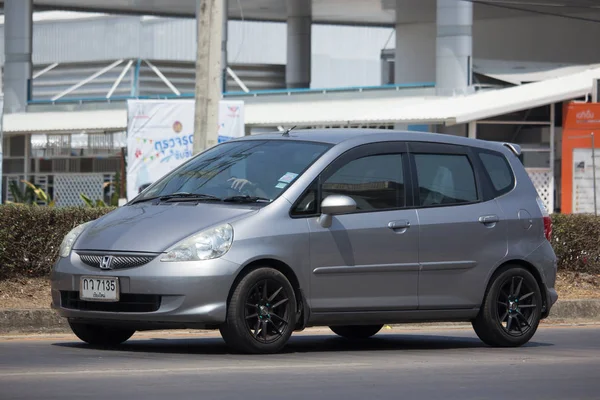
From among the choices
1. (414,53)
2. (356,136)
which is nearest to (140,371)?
(356,136)

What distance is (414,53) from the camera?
4462 centimetres

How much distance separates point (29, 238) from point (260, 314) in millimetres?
4966

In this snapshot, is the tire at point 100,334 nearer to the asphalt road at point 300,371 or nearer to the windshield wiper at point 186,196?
the asphalt road at point 300,371

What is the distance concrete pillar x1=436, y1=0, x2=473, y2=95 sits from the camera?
3484 centimetres

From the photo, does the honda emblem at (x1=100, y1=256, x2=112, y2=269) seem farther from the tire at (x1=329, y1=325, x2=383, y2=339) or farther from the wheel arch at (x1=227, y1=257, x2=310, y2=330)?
the tire at (x1=329, y1=325, x2=383, y2=339)

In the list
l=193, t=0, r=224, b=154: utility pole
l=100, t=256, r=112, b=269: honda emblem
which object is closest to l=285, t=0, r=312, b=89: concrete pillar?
l=193, t=0, r=224, b=154: utility pole

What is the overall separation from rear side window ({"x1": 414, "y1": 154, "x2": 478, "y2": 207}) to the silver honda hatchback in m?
0.01

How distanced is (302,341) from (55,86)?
43.7m

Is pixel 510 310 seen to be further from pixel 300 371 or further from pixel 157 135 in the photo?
pixel 157 135

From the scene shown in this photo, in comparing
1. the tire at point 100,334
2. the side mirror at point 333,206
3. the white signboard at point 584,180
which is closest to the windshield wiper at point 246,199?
the side mirror at point 333,206

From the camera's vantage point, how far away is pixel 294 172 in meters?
9.89

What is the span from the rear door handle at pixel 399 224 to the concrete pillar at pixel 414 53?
111 ft

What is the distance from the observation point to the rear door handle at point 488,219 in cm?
1070

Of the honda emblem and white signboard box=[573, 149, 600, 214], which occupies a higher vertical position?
white signboard box=[573, 149, 600, 214]
